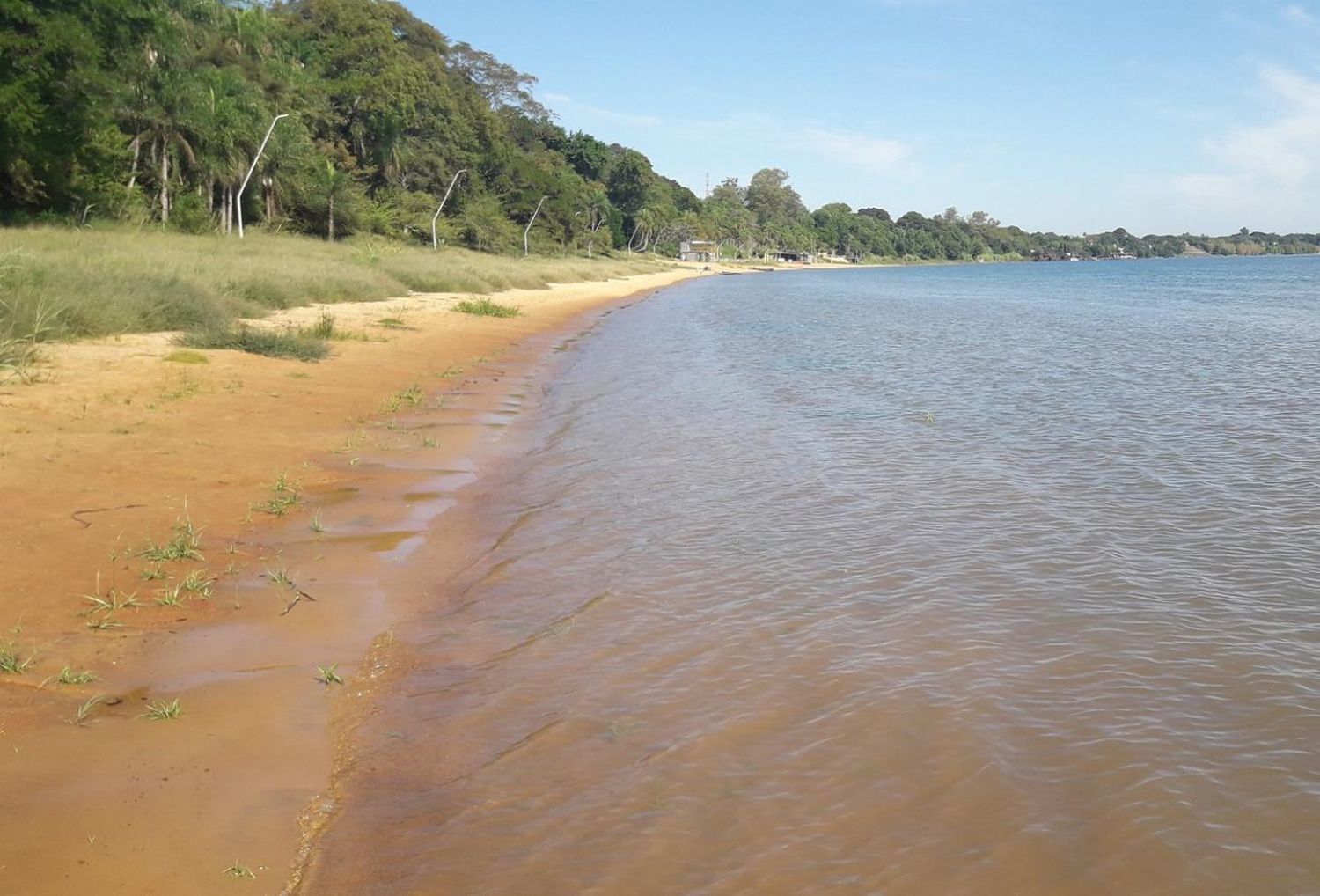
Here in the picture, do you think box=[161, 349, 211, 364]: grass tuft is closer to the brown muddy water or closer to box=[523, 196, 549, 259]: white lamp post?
the brown muddy water

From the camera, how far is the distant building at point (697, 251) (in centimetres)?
12719

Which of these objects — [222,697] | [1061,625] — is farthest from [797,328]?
[222,697]

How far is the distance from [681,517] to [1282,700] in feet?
15.9

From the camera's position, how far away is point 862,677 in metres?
5.46

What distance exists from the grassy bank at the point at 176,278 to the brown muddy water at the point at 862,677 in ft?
25.0

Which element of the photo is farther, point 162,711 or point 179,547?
point 179,547

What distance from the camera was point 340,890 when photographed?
3.57 m

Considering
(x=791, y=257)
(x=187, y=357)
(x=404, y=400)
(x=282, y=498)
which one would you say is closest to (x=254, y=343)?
(x=187, y=357)

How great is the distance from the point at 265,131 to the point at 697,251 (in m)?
92.7

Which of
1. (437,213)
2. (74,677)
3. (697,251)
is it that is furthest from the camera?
(697,251)

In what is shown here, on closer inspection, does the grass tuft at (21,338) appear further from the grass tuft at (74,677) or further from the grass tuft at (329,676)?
the grass tuft at (329,676)

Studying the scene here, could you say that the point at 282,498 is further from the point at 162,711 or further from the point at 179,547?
the point at 162,711

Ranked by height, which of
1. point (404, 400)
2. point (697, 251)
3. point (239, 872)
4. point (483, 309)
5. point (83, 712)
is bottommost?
point (239, 872)

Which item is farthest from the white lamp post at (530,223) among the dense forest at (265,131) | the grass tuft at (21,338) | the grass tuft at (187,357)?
the grass tuft at (21,338)
